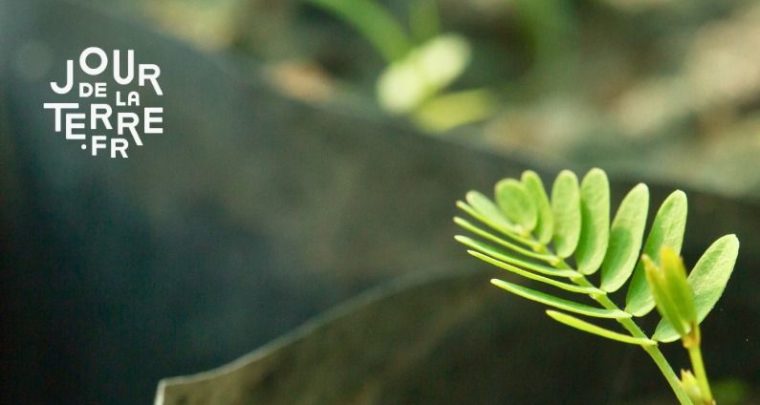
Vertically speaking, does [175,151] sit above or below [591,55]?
below

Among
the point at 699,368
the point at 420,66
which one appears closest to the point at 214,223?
the point at 699,368

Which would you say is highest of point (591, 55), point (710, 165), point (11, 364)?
point (591, 55)

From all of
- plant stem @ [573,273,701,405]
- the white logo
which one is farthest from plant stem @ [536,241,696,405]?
the white logo

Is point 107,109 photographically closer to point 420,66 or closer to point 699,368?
point 699,368

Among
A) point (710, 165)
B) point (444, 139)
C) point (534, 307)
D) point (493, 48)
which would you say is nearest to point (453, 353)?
point (534, 307)

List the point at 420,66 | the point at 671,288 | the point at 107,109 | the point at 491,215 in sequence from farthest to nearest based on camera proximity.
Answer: the point at 420,66 → the point at 107,109 → the point at 491,215 → the point at 671,288

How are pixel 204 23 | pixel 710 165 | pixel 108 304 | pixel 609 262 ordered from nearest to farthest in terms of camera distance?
1. pixel 609 262
2. pixel 108 304
3. pixel 710 165
4. pixel 204 23

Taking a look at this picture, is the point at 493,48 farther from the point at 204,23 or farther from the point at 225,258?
the point at 225,258
